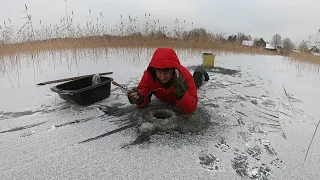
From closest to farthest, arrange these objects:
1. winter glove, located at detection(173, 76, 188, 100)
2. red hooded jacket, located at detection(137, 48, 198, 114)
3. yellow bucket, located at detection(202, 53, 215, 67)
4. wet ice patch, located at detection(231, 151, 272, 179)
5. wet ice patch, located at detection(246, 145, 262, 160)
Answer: wet ice patch, located at detection(231, 151, 272, 179) < wet ice patch, located at detection(246, 145, 262, 160) < winter glove, located at detection(173, 76, 188, 100) < red hooded jacket, located at detection(137, 48, 198, 114) < yellow bucket, located at detection(202, 53, 215, 67)

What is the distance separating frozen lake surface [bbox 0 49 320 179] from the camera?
Answer: 152 centimetres

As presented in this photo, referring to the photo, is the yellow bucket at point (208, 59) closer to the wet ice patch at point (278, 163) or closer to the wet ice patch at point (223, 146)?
the wet ice patch at point (223, 146)

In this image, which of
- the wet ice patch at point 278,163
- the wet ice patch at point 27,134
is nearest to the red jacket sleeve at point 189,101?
the wet ice patch at point 278,163

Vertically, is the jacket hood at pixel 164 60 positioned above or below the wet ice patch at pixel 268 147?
above

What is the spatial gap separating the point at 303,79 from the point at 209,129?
3685mm

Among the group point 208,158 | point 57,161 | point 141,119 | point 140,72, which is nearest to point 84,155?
point 57,161

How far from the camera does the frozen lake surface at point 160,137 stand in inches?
59.9

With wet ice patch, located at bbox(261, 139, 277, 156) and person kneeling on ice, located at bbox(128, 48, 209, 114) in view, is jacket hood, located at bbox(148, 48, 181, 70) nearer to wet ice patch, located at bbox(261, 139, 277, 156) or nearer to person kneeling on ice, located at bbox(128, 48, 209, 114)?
person kneeling on ice, located at bbox(128, 48, 209, 114)

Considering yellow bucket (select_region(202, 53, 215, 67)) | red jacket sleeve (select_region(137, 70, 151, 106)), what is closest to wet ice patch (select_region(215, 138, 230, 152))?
red jacket sleeve (select_region(137, 70, 151, 106))

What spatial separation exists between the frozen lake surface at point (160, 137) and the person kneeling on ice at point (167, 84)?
0.48ft

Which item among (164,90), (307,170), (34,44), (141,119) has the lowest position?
(307,170)

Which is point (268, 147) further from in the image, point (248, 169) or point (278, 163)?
point (248, 169)

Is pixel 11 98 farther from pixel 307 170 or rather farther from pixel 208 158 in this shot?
pixel 307 170

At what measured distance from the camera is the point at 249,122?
7.64ft
